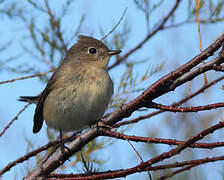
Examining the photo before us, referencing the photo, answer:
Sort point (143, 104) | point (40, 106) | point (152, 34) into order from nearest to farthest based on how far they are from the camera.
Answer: point (143, 104) < point (152, 34) < point (40, 106)

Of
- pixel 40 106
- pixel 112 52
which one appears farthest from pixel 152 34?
pixel 40 106

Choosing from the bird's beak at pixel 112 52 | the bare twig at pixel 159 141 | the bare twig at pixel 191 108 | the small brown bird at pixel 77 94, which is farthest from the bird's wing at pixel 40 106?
the bare twig at pixel 191 108

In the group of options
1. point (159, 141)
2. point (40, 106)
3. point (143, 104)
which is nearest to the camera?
point (159, 141)

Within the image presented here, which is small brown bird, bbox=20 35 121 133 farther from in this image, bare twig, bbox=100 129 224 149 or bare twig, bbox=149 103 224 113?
bare twig, bbox=149 103 224 113

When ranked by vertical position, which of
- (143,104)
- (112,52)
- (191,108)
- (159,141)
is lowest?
(159,141)

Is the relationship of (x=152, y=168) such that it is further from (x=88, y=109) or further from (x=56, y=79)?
(x=56, y=79)

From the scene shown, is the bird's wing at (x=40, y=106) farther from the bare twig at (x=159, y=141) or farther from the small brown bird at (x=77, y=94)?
the bare twig at (x=159, y=141)

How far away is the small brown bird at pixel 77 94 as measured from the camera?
379 centimetres

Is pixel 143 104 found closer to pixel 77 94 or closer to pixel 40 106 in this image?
pixel 77 94

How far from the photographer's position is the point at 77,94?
3779 millimetres

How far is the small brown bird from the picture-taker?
379cm

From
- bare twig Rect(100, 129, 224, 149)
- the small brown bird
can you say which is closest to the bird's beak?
the small brown bird

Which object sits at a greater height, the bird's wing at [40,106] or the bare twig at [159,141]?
the bird's wing at [40,106]

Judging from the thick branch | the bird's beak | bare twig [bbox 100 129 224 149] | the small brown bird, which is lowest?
bare twig [bbox 100 129 224 149]
